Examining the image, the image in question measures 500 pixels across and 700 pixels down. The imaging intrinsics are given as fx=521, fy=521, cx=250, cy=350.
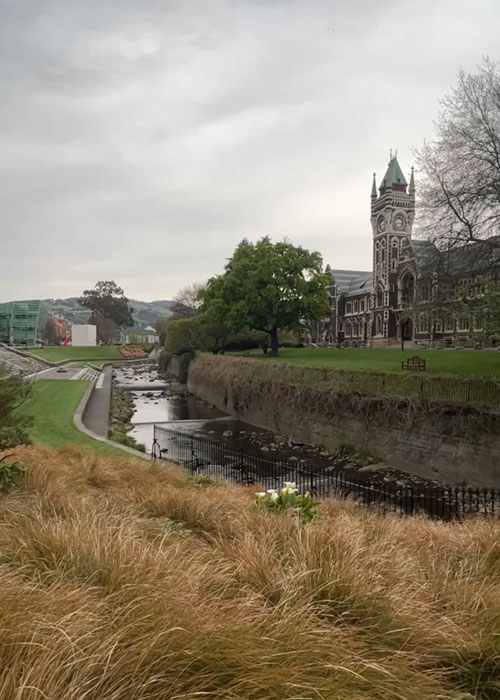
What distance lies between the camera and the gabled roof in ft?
242

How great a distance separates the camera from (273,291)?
39688 mm

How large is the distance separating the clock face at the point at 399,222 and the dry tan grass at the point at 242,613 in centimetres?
7223

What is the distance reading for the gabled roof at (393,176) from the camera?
242ft

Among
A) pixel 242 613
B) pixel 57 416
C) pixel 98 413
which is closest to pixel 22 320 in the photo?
pixel 98 413

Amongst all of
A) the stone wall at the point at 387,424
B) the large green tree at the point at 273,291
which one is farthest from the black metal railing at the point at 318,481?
the large green tree at the point at 273,291

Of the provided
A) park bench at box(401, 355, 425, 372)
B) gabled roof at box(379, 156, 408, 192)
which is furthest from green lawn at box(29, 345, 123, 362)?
park bench at box(401, 355, 425, 372)

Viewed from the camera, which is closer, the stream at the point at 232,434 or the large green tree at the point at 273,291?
the stream at the point at 232,434

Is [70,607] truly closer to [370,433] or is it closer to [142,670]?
[142,670]

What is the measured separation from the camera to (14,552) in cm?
356

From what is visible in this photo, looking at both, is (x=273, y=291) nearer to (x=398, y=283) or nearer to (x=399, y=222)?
(x=398, y=283)

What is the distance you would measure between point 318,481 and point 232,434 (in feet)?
35.8

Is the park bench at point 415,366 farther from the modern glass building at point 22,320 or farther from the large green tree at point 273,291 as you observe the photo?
the modern glass building at point 22,320

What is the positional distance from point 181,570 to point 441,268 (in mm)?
19625

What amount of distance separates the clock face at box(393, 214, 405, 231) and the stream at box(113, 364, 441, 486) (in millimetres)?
43422
